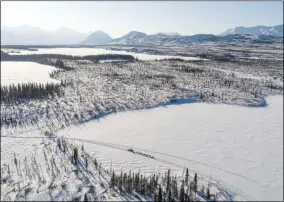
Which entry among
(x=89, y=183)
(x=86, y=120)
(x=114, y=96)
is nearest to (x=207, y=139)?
(x=89, y=183)

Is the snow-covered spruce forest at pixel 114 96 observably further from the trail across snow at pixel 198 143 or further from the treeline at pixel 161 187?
the treeline at pixel 161 187

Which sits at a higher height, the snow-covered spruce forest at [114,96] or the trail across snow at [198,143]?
the snow-covered spruce forest at [114,96]

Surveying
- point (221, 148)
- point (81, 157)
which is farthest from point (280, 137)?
point (81, 157)

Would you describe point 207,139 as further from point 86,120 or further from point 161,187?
point 86,120

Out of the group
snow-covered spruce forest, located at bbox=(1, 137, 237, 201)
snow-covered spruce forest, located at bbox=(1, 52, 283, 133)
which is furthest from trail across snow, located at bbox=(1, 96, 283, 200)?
snow-covered spruce forest, located at bbox=(1, 52, 283, 133)

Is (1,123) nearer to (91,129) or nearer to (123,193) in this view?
(91,129)

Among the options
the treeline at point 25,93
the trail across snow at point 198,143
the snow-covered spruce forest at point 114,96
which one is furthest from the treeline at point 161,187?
the treeline at point 25,93

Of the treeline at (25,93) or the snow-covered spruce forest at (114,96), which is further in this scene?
the treeline at (25,93)
